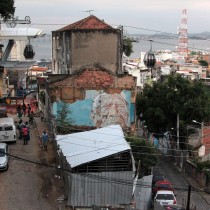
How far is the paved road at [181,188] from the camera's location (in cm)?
2422

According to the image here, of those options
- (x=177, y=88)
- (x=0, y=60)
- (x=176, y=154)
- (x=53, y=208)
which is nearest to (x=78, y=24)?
(x=0, y=60)

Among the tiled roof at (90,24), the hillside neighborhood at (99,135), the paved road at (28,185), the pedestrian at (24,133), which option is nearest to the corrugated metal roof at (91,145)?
the hillside neighborhood at (99,135)

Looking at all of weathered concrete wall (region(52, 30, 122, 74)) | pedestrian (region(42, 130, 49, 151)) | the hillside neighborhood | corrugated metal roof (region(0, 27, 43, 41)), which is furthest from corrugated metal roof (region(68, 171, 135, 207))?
weathered concrete wall (region(52, 30, 122, 74))

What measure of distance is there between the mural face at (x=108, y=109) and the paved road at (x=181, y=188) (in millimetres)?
5287

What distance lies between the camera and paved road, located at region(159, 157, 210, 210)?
953 inches

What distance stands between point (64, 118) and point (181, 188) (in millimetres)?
8284

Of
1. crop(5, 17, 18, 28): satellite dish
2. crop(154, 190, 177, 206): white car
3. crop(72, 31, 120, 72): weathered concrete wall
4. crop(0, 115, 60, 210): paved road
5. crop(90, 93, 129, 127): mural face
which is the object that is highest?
crop(5, 17, 18, 28): satellite dish

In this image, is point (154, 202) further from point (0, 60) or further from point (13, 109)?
point (13, 109)

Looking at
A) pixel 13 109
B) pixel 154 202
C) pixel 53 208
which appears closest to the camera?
pixel 53 208

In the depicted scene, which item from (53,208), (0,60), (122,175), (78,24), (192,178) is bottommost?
(192,178)

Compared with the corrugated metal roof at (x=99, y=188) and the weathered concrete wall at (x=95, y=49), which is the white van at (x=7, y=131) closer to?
the corrugated metal roof at (x=99, y=188)

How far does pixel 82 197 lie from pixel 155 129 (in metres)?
19.5

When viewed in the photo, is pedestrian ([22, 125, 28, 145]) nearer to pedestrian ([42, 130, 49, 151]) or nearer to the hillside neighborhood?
the hillside neighborhood

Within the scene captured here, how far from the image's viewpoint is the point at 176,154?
117 feet
